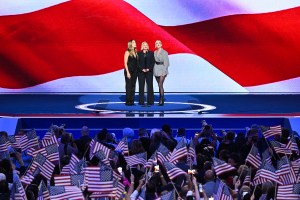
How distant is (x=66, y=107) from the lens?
18.2 m

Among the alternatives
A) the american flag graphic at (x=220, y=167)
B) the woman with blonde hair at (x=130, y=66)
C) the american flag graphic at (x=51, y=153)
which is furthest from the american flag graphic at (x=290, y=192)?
the woman with blonde hair at (x=130, y=66)

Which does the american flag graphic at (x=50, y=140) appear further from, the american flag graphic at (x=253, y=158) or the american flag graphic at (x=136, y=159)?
the american flag graphic at (x=253, y=158)

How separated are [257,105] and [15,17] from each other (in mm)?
6147

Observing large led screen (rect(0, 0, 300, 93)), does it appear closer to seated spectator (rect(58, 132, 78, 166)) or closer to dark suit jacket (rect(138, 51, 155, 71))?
dark suit jacket (rect(138, 51, 155, 71))

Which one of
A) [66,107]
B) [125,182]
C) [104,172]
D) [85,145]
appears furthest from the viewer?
[66,107]

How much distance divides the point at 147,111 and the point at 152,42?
12.8 ft

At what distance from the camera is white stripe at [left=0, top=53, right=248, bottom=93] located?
2067 centimetres

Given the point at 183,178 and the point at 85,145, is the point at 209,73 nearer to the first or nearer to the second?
the point at 85,145

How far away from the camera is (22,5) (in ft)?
67.6

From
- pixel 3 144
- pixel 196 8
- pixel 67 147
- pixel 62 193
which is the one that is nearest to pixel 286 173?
pixel 62 193

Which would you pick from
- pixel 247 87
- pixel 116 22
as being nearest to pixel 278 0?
pixel 247 87

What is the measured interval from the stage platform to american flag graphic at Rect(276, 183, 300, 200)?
7888 millimetres

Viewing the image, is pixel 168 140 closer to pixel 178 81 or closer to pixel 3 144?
pixel 3 144

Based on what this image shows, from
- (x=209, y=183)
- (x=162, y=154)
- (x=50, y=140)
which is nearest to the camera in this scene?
(x=209, y=183)
